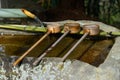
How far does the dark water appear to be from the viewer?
3649 millimetres

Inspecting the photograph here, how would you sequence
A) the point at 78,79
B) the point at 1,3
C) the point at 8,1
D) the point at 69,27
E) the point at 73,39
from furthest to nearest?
the point at 8,1
the point at 1,3
the point at 73,39
the point at 69,27
the point at 78,79

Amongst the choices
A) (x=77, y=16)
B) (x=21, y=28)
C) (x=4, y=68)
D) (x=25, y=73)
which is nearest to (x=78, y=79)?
(x=25, y=73)

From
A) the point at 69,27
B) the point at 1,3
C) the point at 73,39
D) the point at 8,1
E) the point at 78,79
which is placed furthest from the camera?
the point at 8,1

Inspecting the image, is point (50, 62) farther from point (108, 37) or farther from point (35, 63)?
point (108, 37)

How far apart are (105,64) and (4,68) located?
2.81ft

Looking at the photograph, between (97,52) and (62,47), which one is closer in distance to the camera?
(97,52)

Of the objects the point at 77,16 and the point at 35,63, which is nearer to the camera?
the point at 35,63

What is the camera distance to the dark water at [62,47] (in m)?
3.65

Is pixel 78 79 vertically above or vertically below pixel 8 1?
above

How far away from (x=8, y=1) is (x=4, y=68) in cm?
438

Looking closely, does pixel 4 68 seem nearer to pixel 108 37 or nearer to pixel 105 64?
pixel 105 64

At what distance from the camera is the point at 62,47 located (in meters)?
3.93

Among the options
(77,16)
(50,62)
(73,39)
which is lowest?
(77,16)

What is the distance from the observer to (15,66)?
3.12 meters
